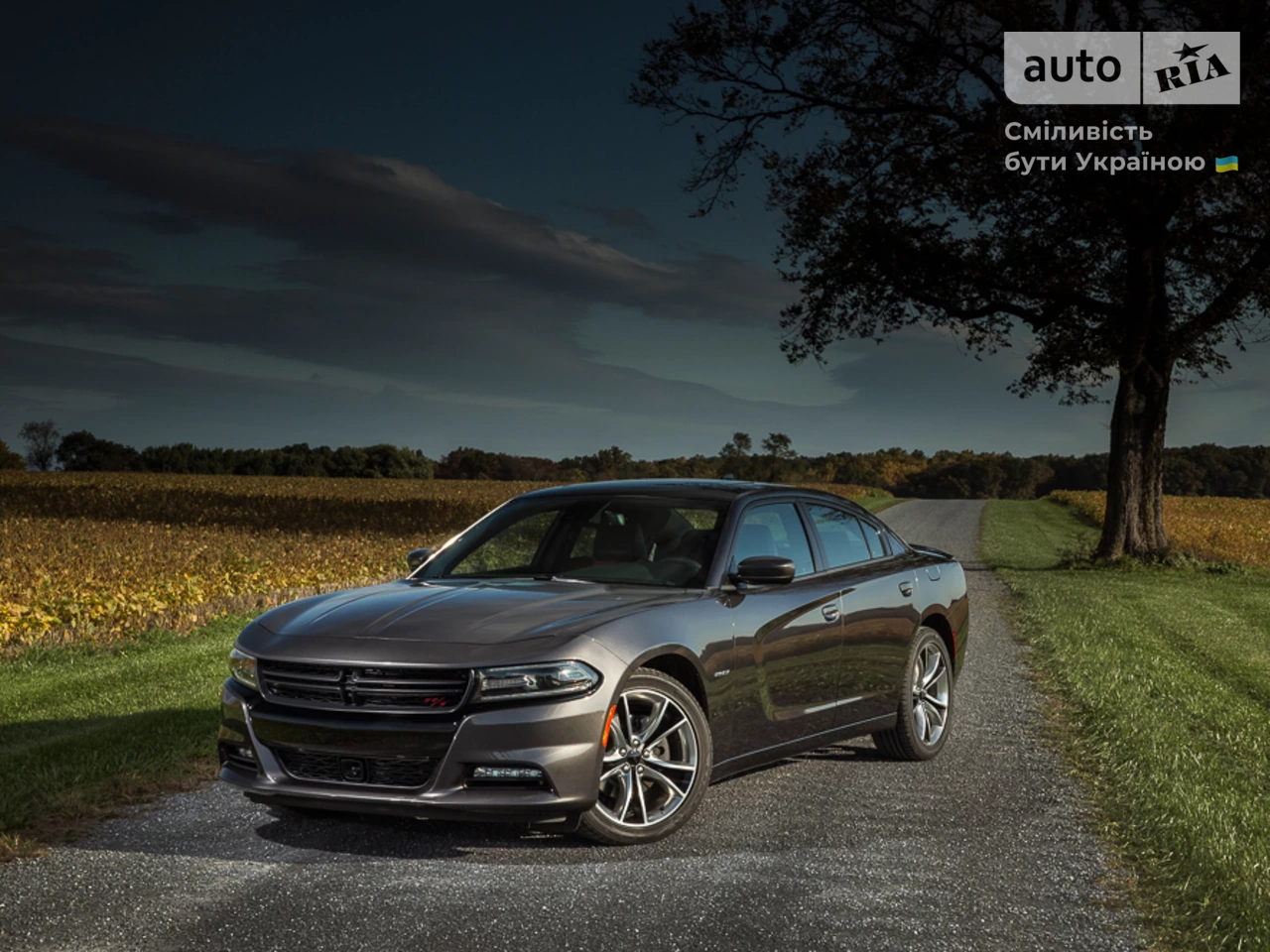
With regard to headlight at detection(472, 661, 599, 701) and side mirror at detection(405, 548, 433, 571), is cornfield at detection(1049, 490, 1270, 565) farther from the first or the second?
headlight at detection(472, 661, 599, 701)

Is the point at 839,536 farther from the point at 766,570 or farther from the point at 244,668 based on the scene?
the point at 244,668

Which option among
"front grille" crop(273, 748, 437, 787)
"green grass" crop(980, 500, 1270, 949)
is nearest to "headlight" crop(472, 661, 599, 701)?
"front grille" crop(273, 748, 437, 787)

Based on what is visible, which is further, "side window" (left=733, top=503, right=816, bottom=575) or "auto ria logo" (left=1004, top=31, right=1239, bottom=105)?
"auto ria logo" (left=1004, top=31, right=1239, bottom=105)

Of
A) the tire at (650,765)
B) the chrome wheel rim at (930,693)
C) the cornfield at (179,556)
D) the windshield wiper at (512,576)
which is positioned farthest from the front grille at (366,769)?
the cornfield at (179,556)

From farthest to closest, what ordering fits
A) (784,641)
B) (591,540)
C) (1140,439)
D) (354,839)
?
(1140,439) → (591,540) → (784,641) → (354,839)

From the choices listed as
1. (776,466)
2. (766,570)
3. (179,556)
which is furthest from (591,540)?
(776,466)

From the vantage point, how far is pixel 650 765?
5223 mm

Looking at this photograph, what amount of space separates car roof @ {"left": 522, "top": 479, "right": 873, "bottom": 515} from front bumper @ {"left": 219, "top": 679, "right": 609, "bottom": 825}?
190 centimetres

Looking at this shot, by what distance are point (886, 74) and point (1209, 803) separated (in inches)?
809

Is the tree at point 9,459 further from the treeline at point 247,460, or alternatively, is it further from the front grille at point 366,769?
the front grille at point 366,769

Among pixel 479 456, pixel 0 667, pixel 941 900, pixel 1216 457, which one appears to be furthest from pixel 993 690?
pixel 1216 457

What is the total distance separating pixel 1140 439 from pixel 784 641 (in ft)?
68.5

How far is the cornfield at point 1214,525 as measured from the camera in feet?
90.4

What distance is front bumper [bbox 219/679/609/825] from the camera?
4695 mm
